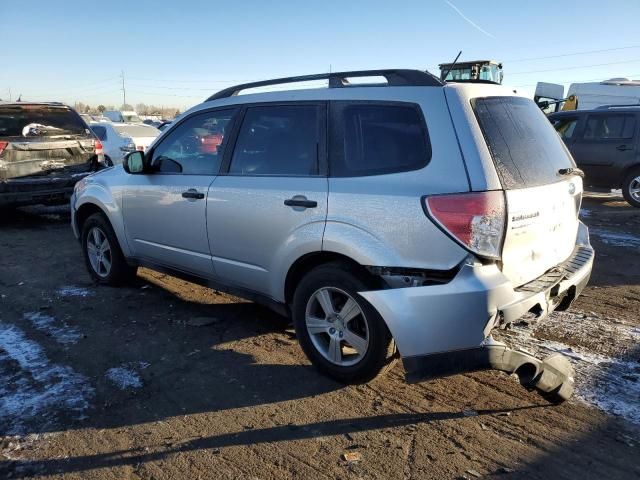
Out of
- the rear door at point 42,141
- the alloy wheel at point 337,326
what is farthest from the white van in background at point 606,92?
the alloy wheel at point 337,326

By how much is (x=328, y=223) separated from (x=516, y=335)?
6.29ft

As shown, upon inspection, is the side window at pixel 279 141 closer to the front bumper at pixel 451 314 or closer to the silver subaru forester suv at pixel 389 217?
the silver subaru forester suv at pixel 389 217

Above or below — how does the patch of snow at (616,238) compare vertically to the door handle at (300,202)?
below

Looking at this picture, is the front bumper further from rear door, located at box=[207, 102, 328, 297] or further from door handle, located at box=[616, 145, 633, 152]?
door handle, located at box=[616, 145, 633, 152]

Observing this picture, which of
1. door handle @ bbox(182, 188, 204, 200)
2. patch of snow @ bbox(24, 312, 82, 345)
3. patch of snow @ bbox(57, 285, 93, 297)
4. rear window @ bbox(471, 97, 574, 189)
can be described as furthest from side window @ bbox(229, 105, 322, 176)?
patch of snow @ bbox(57, 285, 93, 297)

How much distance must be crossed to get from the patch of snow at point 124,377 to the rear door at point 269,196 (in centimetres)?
97

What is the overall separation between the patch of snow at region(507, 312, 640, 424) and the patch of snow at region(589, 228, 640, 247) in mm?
3454

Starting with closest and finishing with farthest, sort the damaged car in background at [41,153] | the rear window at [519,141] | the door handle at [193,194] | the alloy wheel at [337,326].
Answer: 1. the rear window at [519,141]
2. the alloy wheel at [337,326]
3. the door handle at [193,194]
4. the damaged car in background at [41,153]

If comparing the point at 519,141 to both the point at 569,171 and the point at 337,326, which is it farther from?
the point at 337,326

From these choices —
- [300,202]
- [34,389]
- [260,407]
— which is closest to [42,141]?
[34,389]

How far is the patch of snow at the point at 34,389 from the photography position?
312 cm

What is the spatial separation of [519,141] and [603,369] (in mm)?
1695

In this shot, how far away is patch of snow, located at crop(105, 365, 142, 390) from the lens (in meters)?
3.49

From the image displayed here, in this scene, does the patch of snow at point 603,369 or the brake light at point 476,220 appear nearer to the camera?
the brake light at point 476,220
